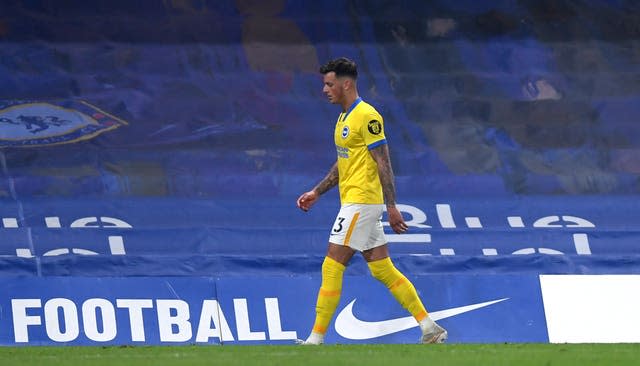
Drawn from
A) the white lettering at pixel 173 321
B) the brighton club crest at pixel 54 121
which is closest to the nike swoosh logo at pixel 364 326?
the white lettering at pixel 173 321

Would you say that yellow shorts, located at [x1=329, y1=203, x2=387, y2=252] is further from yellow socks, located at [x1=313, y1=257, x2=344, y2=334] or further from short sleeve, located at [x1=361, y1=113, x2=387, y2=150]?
short sleeve, located at [x1=361, y1=113, x2=387, y2=150]

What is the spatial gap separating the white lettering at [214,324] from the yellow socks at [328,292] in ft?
4.91

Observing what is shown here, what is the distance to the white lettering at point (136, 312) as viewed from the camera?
375 inches

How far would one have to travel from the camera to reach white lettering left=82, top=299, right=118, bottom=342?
9414 millimetres

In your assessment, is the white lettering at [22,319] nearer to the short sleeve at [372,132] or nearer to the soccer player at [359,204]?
the soccer player at [359,204]

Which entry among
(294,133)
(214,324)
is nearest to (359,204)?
(214,324)

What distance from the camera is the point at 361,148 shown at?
8203mm

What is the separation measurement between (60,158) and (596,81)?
5536mm

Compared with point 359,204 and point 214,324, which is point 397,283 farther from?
point 214,324

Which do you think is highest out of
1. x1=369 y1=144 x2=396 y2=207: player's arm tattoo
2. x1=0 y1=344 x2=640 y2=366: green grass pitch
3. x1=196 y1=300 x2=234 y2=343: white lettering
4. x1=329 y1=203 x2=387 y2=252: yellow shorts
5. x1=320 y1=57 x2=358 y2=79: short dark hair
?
x1=320 y1=57 x2=358 y2=79: short dark hair

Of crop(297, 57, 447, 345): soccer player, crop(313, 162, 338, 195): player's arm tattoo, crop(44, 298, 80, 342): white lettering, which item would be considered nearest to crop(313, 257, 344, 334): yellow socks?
crop(297, 57, 447, 345): soccer player

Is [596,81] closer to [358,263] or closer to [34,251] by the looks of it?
Result: [358,263]

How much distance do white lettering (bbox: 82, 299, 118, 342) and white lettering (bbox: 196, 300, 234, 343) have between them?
59cm

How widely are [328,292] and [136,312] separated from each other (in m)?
1.97
